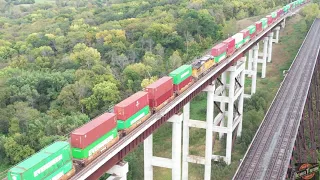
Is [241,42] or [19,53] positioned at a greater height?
[241,42]

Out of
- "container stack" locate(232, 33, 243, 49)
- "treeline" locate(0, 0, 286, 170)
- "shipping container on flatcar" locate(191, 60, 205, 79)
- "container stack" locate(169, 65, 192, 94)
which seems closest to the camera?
"container stack" locate(169, 65, 192, 94)

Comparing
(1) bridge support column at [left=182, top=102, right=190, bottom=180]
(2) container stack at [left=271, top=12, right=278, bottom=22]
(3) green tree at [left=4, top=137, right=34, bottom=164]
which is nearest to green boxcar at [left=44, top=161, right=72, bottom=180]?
(1) bridge support column at [left=182, top=102, right=190, bottom=180]

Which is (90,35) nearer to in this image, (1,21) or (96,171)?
(1,21)

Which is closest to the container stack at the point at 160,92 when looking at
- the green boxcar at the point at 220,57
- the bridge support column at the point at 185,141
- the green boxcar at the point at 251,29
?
the bridge support column at the point at 185,141

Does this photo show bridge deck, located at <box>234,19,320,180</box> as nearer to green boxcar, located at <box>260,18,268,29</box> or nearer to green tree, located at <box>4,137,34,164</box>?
green boxcar, located at <box>260,18,268,29</box>

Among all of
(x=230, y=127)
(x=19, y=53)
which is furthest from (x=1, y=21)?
(x=230, y=127)

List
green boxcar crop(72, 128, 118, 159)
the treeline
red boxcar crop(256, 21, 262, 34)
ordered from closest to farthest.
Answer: green boxcar crop(72, 128, 118, 159)
the treeline
red boxcar crop(256, 21, 262, 34)

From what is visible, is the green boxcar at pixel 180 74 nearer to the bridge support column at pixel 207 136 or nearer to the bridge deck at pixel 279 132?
the bridge support column at pixel 207 136
